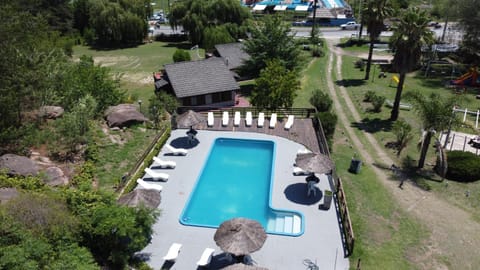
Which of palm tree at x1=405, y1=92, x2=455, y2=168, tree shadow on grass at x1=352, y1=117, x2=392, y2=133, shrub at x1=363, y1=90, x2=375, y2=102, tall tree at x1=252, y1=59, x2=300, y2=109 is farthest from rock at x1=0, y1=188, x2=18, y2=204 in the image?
shrub at x1=363, y1=90, x2=375, y2=102

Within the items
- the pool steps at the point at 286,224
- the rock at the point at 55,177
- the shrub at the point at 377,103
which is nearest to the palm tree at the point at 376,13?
the shrub at the point at 377,103

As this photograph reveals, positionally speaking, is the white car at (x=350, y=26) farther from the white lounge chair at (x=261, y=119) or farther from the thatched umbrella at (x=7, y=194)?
the thatched umbrella at (x=7, y=194)

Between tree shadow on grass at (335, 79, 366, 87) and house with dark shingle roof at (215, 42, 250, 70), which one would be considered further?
house with dark shingle roof at (215, 42, 250, 70)

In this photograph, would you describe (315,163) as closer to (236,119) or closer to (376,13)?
(236,119)

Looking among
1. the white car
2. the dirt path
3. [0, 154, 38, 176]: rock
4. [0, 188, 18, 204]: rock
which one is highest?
the white car

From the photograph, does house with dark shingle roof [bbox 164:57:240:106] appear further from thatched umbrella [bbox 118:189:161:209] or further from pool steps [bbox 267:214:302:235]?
pool steps [bbox 267:214:302:235]

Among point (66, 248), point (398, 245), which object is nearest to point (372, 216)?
point (398, 245)

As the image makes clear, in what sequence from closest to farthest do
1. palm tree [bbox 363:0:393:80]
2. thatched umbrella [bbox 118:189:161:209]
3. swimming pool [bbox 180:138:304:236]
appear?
thatched umbrella [bbox 118:189:161:209] < swimming pool [bbox 180:138:304:236] < palm tree [bbox 363:0:393:80]

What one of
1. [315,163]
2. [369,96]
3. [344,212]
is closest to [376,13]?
[369,96]
